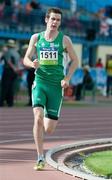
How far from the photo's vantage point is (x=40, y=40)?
9.11m

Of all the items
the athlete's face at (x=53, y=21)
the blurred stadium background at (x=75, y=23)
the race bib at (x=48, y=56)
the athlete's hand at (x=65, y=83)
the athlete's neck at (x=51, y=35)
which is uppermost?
the athlete's face at (x=53, y=21)

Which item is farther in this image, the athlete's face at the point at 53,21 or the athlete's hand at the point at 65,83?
the athlete's face at the point at 53,21

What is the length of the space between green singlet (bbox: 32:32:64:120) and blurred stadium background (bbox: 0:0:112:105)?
75.4ft

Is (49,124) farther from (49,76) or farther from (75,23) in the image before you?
(75,23)

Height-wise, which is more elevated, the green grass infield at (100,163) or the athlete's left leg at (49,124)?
the athlete's left leg at (49,124)

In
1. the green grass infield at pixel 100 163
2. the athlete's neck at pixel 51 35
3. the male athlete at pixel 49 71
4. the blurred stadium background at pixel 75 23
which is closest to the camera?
the green grass infield at pixel 100 163

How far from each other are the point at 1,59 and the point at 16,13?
44.0 feet

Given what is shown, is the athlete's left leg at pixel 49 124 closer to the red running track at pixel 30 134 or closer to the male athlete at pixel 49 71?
the male athlete at pixel 49 71

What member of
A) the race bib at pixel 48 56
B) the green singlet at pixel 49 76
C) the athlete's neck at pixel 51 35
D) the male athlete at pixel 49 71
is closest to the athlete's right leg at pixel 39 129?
the male athlete at pixel 49 71

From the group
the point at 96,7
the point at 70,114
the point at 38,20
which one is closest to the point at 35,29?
the point at 38,20

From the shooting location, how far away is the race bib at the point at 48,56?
9.00 m

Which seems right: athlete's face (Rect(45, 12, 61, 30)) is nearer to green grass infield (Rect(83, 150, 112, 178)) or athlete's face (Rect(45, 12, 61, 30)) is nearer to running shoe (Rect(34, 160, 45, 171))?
running shoe (Rect(34, 160, 45, 171))

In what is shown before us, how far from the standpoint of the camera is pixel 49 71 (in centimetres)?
905

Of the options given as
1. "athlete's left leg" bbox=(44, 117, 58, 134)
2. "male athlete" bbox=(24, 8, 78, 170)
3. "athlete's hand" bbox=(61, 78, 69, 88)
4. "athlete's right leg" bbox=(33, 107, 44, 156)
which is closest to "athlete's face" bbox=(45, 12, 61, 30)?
"male athlete" bbox=(24, 8, 78, 170)
